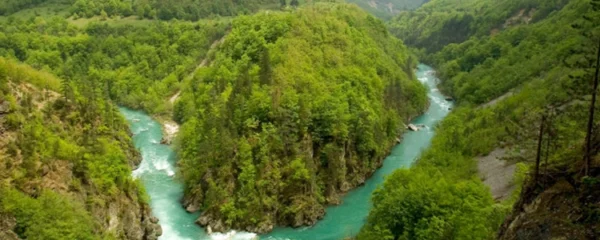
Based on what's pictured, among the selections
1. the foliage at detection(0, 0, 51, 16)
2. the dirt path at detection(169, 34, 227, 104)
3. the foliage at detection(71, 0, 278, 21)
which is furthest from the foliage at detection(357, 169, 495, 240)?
the foliage at detection(0, 0, 51, 16)

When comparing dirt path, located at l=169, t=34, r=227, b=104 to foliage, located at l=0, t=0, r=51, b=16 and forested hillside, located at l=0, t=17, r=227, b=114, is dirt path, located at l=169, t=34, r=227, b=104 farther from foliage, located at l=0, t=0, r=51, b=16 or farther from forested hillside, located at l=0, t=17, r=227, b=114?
foliage, located at l=0, t=0, r=51, b=16

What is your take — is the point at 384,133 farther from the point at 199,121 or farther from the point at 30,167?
the point at 30,167

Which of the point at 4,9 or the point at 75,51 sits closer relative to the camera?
the point at 75,51

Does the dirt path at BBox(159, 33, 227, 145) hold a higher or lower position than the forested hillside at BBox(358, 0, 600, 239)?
lower

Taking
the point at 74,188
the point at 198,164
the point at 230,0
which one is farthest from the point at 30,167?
the point at 230,0

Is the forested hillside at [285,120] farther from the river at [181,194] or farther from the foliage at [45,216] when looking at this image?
the foliage at [45,216]

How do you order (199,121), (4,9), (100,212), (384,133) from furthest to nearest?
1. (4,9)
2. (384,133)
3. (199,121)
4. (100,212)

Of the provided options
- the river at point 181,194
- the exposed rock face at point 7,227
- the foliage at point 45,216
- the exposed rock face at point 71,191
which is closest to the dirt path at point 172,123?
the river at point 181,194
